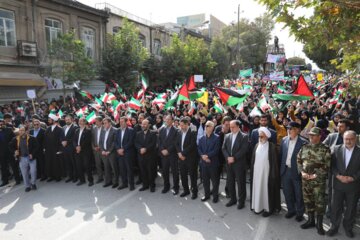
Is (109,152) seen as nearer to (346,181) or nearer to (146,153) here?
(146,153)

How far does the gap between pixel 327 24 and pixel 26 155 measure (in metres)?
6.87

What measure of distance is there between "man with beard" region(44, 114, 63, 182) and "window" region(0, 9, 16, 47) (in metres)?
12.8

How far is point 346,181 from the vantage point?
4.39 metres

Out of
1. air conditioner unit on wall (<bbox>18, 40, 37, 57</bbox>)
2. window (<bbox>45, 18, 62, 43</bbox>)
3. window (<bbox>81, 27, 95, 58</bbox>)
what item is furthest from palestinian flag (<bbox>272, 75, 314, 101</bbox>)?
window (<bbox>81, 27, 95, 58</bbox>)

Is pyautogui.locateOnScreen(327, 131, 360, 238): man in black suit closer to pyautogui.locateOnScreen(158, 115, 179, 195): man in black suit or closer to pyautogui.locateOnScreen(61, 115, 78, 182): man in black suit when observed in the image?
pyautogui.locateOnScreen(158, 115, 179, 195): man in black suit

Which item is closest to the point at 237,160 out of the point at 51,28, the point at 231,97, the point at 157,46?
the point at 231,97

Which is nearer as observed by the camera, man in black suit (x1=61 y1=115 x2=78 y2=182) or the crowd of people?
the crowd of people

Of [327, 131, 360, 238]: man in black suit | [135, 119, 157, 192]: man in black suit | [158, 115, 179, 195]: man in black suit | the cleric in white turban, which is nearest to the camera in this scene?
[327, 131, 360, 238]: man in black suit

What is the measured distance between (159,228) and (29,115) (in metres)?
10.3

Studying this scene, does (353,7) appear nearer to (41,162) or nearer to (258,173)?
(258,173)

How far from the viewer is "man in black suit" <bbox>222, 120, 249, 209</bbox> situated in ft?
18.7

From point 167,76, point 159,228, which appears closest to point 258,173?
point 159,228

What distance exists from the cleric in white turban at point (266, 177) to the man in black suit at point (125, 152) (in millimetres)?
3002

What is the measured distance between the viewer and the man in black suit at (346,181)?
4.39m
